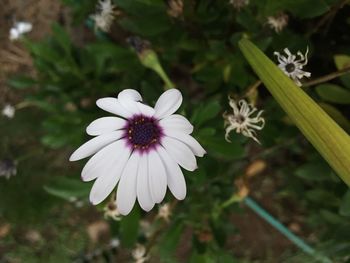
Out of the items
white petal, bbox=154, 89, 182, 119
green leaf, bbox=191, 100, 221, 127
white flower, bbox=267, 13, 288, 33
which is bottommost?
white petal, bbox=154, 89, 182, 119

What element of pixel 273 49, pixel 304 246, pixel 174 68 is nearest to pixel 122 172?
pixel 273 49

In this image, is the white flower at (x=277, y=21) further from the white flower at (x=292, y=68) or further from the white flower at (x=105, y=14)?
the white flower at (x=105, y=14)

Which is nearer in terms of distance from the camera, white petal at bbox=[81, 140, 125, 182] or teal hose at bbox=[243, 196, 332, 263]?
white petal at bbox=[81, 140, 125, 182]

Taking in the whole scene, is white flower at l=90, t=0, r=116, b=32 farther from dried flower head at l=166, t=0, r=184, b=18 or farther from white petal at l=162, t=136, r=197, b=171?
white petal at l=162, t=136, r=197, b=171

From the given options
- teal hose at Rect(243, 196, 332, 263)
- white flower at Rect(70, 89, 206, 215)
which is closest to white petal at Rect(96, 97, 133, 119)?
white flower at Rect(70, 89, 206, 215)

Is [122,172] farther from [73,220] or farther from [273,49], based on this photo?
[73,220]

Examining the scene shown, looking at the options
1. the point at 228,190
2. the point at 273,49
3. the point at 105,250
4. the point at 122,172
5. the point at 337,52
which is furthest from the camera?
the point at 105,250

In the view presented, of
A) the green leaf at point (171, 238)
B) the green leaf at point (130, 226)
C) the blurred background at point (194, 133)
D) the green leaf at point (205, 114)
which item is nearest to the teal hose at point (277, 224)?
the blurred background at point (194, 133)
